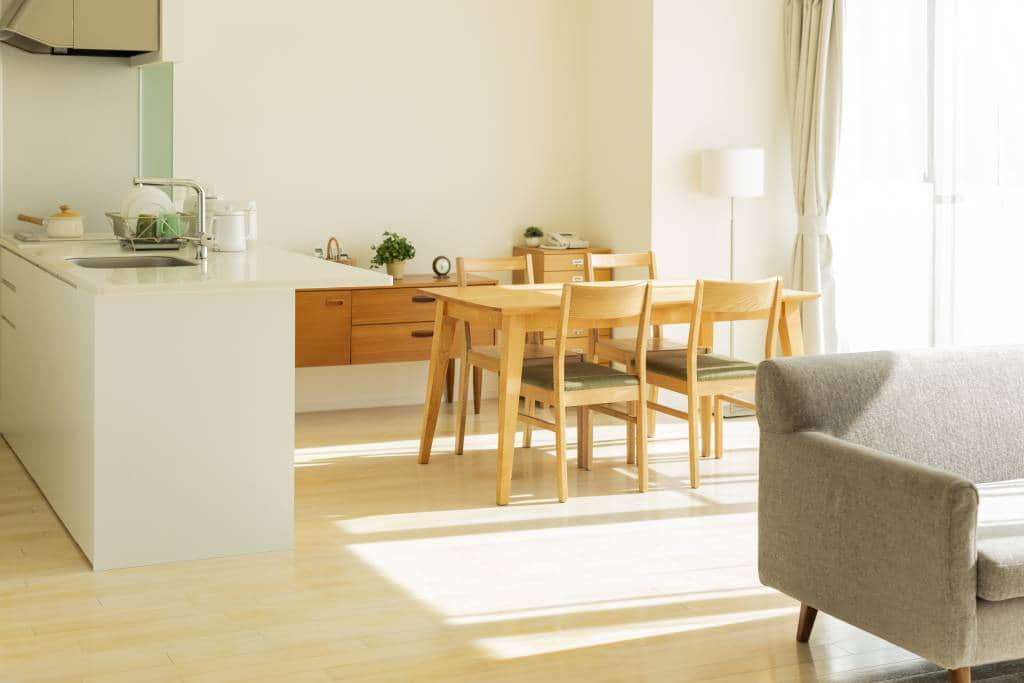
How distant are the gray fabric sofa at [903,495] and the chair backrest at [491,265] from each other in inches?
104

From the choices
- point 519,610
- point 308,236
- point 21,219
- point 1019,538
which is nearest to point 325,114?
point 308,236

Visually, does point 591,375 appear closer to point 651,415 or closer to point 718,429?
point 718,429

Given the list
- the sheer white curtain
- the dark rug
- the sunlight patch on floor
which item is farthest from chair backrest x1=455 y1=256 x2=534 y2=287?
the dark rug

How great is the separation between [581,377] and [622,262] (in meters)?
1.30

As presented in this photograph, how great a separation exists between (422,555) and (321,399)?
2.83m

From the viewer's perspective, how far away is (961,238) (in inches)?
246

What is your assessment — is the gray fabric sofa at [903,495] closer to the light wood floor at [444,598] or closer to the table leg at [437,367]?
the light wood floor at [444,598]

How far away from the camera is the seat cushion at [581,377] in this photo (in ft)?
17.0

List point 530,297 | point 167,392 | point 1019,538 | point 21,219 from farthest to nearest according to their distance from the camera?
point 21,219 < point 530,297 < point 167,392 < point 1019,538

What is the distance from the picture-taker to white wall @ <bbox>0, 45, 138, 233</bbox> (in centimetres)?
606

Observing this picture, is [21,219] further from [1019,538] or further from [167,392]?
[1019,538]

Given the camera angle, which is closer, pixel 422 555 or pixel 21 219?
pixel 422 555

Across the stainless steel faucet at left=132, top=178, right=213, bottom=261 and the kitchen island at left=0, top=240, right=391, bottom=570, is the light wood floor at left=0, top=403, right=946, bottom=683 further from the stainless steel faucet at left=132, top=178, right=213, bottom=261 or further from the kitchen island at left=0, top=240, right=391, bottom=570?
the stainless steel faucet at left=132, top=178, right=213, bottom=261

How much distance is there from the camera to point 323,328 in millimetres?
6664
